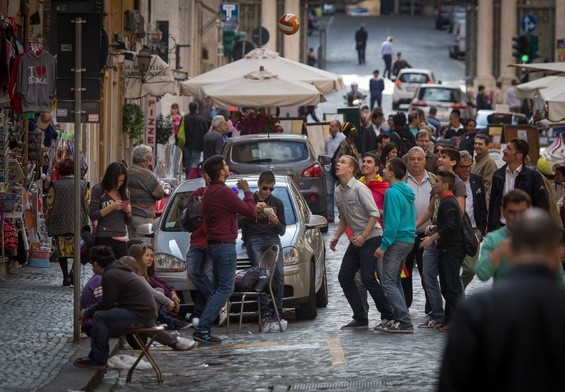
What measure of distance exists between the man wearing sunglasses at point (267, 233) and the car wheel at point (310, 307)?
52 cm

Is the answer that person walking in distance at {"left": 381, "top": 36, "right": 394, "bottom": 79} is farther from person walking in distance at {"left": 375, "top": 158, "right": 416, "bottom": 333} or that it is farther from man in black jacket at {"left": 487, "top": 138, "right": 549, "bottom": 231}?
person walking in distance at {"left": 375, "top": 158, "right": 416, "bottom": 333}

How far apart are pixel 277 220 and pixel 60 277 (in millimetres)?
5180

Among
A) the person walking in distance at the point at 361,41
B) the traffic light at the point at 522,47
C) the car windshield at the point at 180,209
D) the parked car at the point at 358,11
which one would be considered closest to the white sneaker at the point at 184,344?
the car windshield at the point at 180,209

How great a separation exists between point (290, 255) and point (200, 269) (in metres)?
0.97

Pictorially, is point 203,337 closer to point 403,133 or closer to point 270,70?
point 403,133

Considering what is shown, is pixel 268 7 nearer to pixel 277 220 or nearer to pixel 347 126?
pixel 347 126

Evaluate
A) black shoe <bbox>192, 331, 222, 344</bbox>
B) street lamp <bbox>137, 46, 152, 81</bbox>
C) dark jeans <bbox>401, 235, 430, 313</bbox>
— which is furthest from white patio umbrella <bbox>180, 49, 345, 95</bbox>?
black shoe <bbox>192, 331, 222, 344</bbox>

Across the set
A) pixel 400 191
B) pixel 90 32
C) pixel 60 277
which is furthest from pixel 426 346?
pixel 60 277

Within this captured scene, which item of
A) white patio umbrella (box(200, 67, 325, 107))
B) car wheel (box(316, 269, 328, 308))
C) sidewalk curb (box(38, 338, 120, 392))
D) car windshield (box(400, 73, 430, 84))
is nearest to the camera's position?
sidewalk curb (box(38, 338, 120, 392))

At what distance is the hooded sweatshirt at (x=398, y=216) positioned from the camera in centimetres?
1504

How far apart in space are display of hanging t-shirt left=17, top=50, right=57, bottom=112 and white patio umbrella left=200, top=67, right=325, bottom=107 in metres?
10.1

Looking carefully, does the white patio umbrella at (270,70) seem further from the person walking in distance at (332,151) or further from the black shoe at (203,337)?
the black shoe at (203,337)

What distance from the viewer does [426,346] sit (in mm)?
14070

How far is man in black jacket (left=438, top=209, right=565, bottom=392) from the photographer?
5.41 m
